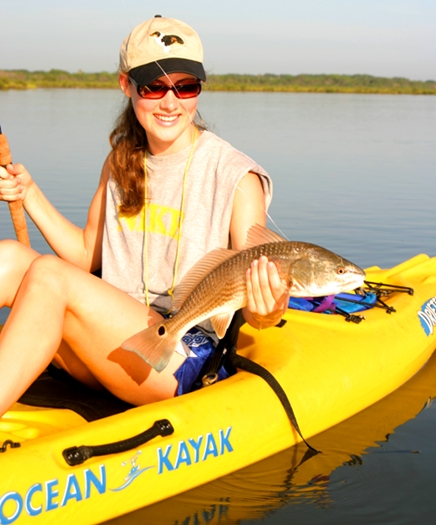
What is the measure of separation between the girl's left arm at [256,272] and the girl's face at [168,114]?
0.39 metres

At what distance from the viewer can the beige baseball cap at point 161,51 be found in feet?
11.2

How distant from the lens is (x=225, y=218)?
3.51m

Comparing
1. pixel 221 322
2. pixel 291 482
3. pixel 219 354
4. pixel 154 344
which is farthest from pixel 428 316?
pixel 154 344

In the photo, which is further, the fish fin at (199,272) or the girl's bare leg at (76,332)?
the fish fin at (199,272)

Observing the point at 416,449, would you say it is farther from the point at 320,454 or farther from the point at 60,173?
the point at 60,173

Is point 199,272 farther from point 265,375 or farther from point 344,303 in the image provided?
point 344,303

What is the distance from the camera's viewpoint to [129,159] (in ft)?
12.3

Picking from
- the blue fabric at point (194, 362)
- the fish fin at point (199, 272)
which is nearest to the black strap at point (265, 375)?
the blue fabric at point (194, 362)

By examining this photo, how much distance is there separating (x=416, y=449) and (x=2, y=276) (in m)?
2.37

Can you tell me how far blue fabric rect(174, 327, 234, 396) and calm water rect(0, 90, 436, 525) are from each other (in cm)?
45

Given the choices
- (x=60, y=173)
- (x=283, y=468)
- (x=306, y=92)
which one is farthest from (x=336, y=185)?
(x=306, y=92)

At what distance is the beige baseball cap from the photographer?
3424 millimetres

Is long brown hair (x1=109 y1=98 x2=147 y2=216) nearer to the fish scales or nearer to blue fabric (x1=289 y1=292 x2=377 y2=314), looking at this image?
the fish scales

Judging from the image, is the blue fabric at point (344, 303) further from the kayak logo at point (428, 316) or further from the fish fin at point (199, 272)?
the fish fin at point (199, 272)
